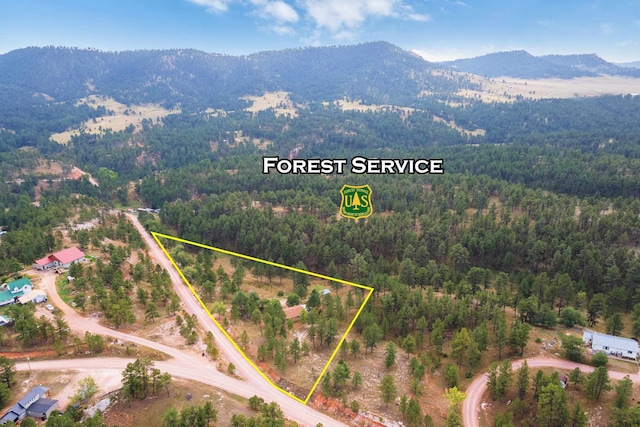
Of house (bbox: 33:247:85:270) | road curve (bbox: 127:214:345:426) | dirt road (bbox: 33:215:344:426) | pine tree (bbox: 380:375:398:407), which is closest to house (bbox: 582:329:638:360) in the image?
pine tree (bbox: 380:375:398:407)

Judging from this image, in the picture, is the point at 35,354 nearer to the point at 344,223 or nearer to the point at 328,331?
the point at 328,331

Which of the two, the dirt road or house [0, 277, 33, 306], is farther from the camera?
house [0, 277, 33, 306]

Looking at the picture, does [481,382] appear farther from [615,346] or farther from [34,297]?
[34,297]

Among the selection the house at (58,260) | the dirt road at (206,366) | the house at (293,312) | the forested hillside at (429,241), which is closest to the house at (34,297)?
the dirt road at (206,366)

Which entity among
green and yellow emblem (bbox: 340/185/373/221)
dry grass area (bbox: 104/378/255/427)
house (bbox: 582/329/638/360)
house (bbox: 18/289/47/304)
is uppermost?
green and yellow emblem (bbox: 340/185/373/221)

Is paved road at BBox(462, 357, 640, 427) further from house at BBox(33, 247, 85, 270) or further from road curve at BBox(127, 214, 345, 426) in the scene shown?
house at BBox(33, 247, 85, 270)
